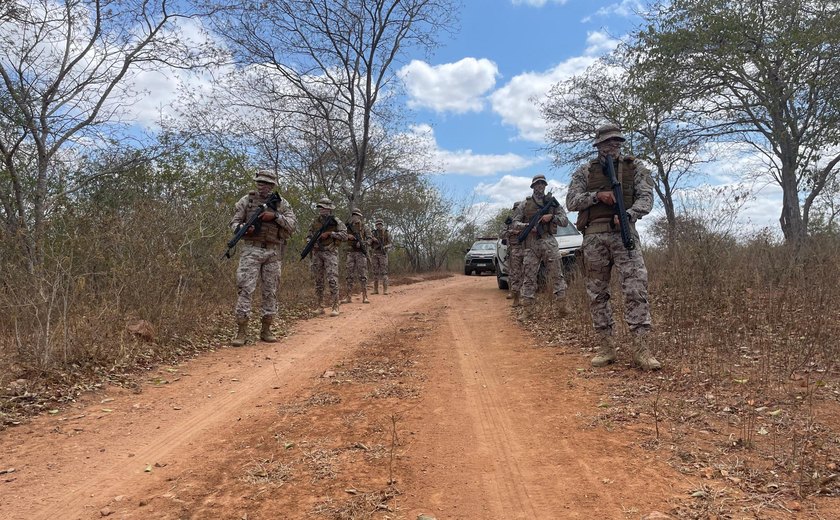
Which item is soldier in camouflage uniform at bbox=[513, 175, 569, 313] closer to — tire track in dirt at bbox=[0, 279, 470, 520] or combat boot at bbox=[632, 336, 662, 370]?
combat boot at bbox=[632, 336, 662, 370]

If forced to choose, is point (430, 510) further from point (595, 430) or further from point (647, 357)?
point (647, 357)

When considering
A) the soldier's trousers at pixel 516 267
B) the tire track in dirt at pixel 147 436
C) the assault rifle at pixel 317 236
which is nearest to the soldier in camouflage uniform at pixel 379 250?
the assault rifle at pixel 317 236

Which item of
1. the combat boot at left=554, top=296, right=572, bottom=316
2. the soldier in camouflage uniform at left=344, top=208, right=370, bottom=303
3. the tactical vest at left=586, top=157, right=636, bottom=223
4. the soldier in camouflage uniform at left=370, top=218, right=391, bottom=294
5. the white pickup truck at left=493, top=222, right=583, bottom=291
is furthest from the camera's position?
the soldier in camouflage uniform at left=370, top=218, right=391, bottom=294

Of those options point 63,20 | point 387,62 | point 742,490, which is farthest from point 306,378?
point 387,62

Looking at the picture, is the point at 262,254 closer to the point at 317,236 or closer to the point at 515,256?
the point at 317,236

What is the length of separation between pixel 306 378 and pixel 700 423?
10.4 feet

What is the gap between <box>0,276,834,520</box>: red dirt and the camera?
86.0 inches

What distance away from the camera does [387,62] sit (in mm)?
16641

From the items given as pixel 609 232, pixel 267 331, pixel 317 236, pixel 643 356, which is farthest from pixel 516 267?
pixel 643 356

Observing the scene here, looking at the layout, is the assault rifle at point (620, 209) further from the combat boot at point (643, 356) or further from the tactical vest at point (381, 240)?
the tactical vest at point (381, 240)

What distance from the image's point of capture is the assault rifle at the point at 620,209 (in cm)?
444

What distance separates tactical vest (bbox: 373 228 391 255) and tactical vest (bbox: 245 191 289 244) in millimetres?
6976

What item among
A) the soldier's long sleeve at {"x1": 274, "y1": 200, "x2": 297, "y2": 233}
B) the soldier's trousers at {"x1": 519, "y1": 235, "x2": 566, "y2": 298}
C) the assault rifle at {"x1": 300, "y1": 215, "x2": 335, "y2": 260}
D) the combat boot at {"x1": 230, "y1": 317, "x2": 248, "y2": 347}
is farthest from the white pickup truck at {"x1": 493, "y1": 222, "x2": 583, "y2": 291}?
the combat boot at {"x1": 230, "y1": 317, "x2": 248, "y2": 347}

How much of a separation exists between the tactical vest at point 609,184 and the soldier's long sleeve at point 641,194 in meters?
0.04
